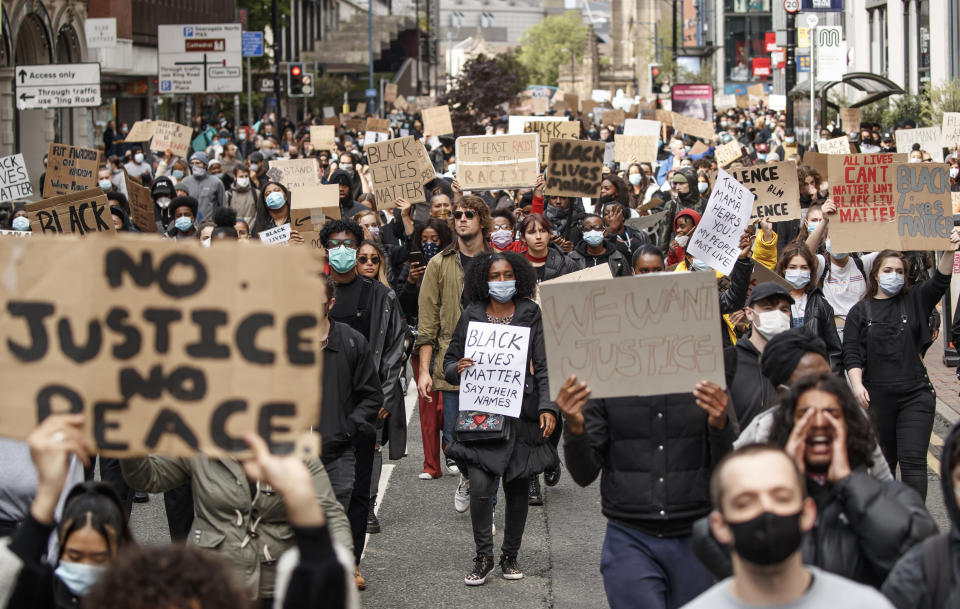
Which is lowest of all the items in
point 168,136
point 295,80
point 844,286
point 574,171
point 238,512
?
point 238,512

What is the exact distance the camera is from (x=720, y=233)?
9297mm

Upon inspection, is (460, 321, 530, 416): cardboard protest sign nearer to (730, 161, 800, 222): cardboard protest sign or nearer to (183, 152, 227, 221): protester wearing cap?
(730, 161, 800, 222): cardboard protest sign

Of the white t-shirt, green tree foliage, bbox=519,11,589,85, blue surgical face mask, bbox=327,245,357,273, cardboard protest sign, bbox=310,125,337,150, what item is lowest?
the white t-shirt

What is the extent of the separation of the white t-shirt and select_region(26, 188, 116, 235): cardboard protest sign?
205 inches

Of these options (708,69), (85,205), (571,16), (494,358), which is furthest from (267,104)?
(571,16)

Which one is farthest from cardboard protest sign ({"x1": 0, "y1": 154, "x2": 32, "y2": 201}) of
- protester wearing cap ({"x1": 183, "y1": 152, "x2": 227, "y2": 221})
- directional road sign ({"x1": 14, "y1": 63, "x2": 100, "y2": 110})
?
directional road sign ({"x1": 14, "y1": 63, "x2": 100, "y2": 110})

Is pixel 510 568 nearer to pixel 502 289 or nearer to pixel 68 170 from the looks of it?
pixel 502 289

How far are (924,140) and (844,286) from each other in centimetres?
1020

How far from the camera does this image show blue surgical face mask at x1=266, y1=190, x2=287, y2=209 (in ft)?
43.1

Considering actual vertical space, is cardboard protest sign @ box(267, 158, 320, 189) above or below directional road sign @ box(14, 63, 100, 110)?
below

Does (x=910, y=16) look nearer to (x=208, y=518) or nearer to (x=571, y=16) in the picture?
(x=208, y=518)

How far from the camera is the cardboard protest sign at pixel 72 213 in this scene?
10.9 m

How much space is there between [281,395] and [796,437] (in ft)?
5.09

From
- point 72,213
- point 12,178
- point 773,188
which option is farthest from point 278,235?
point 12,178
